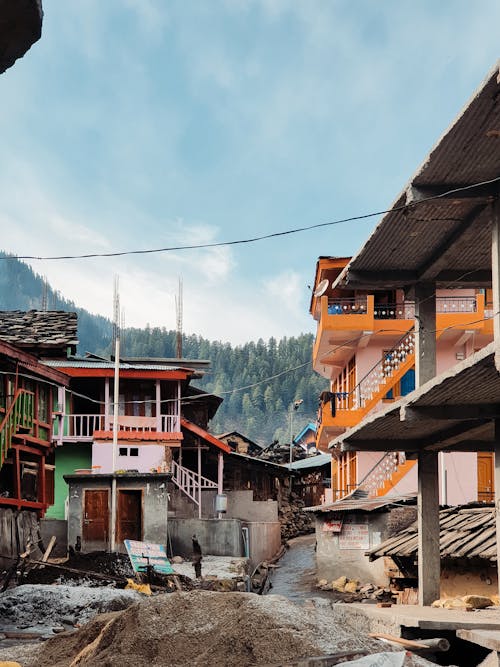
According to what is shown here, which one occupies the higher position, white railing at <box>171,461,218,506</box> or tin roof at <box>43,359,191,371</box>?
tin roof at <box>43,359,191,371</box>

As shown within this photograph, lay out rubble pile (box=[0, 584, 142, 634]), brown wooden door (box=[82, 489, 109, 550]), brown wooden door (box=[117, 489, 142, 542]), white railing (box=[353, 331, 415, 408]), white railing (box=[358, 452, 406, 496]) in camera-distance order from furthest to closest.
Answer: white railing (box=[353, 331, 415, 408]) < white railing (box=[358, 452, 406, 496]) < brown wooden door (box=[117, 489, 142, 542]) < brown wooden door (box=[82, 489, 109, 550]) < rubble pile (box=[0, 584, 142, 634])

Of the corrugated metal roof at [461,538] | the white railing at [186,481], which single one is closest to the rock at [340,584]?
the corrugated metal roof at [461,538]

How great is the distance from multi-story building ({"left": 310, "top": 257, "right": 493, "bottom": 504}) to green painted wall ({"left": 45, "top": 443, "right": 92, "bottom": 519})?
368 inches

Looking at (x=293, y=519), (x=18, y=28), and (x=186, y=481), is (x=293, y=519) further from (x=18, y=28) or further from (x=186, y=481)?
(x=18, y=28)

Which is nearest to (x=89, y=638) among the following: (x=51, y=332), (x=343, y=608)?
(x=343, y=608)

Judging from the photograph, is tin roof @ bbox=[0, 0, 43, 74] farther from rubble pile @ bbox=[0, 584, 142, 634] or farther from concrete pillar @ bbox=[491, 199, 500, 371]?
rubble pile @ bbox=[0, 584, 142, 634]

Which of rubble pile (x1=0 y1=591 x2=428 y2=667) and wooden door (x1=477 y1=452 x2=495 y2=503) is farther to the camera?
wooden door (x1=477 y1=452 x2=495 y2=503)

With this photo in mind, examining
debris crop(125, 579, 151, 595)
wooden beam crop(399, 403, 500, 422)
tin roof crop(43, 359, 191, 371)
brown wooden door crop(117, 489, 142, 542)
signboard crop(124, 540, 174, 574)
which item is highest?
tin roof crop(43, 359, 191, 371)

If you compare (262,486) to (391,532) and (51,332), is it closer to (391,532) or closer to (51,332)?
(51,332)

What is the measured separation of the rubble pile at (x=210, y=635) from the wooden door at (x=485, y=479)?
23111mm

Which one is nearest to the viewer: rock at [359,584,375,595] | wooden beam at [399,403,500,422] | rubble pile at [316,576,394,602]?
wooden beam at [399,403,500,422]

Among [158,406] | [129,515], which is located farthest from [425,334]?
[158,406]

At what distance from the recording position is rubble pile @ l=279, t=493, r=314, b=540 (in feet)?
148

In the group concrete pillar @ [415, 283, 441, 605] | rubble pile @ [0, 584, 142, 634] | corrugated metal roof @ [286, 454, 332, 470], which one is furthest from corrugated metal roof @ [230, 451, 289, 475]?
concrete pillar @ [415, 283, 441, 605]
